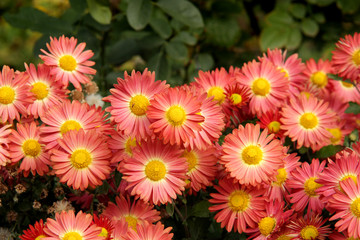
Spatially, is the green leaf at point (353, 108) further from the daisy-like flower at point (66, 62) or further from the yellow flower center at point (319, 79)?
the daisy-like flower at point (66, 62)

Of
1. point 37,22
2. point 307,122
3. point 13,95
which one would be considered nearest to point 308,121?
point 307,122

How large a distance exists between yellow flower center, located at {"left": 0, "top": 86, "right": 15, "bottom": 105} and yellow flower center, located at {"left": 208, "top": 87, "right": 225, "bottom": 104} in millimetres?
384

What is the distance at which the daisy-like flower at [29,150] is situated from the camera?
842 millimetres

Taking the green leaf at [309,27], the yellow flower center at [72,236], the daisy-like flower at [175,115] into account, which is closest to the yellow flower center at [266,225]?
the daisy-like flower at [175,115]

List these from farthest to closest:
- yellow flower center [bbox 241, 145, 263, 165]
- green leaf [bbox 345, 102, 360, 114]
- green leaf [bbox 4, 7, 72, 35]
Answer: green leaf [bbox 4, 7, 72, 35]
green leaf [bbox 345, 102, 360, 114]
yellow flower center [bbox 241, 145, 263, 165]

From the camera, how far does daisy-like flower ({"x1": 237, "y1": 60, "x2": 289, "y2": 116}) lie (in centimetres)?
98

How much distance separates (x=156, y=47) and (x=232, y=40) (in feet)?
1.27

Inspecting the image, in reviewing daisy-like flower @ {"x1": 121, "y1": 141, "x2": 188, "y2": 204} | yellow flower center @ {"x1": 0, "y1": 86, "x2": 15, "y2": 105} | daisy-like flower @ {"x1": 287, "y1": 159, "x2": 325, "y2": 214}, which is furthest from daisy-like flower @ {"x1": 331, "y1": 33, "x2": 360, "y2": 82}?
yellow flower center @ {"x1": 0, "y1": 86, "x2": 15, "y2": 105}

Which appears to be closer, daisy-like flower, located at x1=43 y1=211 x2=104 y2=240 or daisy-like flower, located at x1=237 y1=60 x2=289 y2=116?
daisy-like flower, located at x1=43 y1=211 x2=104 y2=240

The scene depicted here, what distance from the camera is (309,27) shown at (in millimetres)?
1887

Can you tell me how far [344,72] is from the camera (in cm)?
104

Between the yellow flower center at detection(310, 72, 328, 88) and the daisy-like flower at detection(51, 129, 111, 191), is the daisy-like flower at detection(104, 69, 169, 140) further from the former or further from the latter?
the yellow flower center at detection(310, 72, 328, 88)

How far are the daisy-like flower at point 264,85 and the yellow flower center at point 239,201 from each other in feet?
0.62

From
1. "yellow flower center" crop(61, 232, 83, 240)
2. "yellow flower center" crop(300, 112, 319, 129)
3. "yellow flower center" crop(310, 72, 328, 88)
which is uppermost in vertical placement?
"yellow flower center" crop(310, 72, 328, 88)
